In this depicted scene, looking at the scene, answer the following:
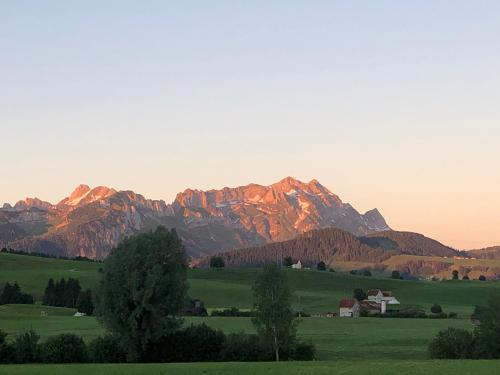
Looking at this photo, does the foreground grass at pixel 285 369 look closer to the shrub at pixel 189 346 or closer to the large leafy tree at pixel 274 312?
the large leafy tree at pixel 274 312

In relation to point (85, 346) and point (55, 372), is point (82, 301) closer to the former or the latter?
point (85, 346)

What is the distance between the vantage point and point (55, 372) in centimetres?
5856

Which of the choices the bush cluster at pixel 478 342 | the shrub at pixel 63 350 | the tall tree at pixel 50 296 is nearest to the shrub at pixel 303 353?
the bush cluster at pixel 478 342

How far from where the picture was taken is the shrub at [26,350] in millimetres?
69562

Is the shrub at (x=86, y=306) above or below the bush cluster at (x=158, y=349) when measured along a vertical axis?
above

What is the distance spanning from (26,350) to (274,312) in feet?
73.8

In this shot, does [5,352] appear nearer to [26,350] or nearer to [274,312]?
[26,350]

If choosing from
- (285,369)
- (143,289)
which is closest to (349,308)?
(143,289)

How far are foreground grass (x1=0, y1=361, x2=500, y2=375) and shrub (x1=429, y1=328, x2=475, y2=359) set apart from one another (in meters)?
10.2

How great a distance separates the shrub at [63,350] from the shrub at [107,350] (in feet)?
3.37

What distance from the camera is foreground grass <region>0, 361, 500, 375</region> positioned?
179 feet

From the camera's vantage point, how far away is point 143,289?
78062mm

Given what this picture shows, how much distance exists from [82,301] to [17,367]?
103 m

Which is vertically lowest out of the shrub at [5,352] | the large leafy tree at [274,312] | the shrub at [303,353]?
the shrub at [303,353]
